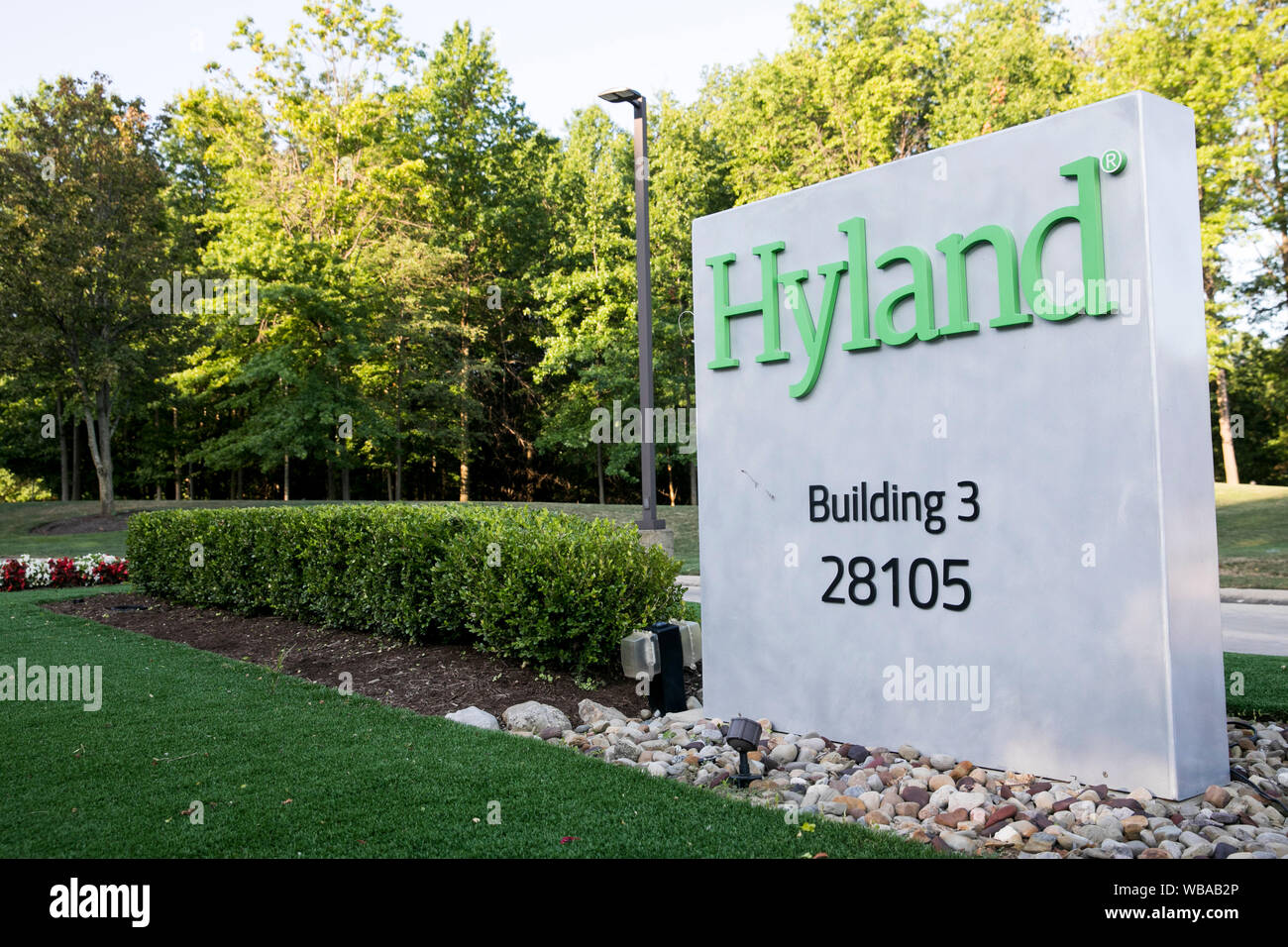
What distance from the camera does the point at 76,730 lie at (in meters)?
5.57

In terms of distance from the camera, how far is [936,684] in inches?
196

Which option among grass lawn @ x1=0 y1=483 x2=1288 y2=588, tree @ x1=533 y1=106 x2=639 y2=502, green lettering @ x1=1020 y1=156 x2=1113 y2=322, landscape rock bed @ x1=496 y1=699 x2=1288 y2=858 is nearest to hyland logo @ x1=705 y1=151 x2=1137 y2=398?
green lettering @ x1=1020 y1=156 x2=1113 y2=322

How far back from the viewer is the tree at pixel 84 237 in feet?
69.7

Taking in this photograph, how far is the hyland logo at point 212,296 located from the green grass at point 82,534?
A: 5116mm

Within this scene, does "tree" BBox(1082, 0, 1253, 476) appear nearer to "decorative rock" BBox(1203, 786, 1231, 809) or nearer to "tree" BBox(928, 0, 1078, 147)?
"tree" BBox(928, 0, 1078, 147)

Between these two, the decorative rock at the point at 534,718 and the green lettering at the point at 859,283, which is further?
the decorative rock at the point at 534,718

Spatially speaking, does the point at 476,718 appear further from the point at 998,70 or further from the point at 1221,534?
the point at 998,70

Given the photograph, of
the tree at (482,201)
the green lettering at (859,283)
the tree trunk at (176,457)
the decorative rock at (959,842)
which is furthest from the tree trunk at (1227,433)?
the tree trunk at (176,457)

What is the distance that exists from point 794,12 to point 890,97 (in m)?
4.91

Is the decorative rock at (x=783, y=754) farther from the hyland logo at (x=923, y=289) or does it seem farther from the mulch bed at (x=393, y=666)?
the hyland logo at (x=923, y=289)

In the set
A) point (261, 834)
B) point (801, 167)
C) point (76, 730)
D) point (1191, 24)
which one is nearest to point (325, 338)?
point (801, 167)
